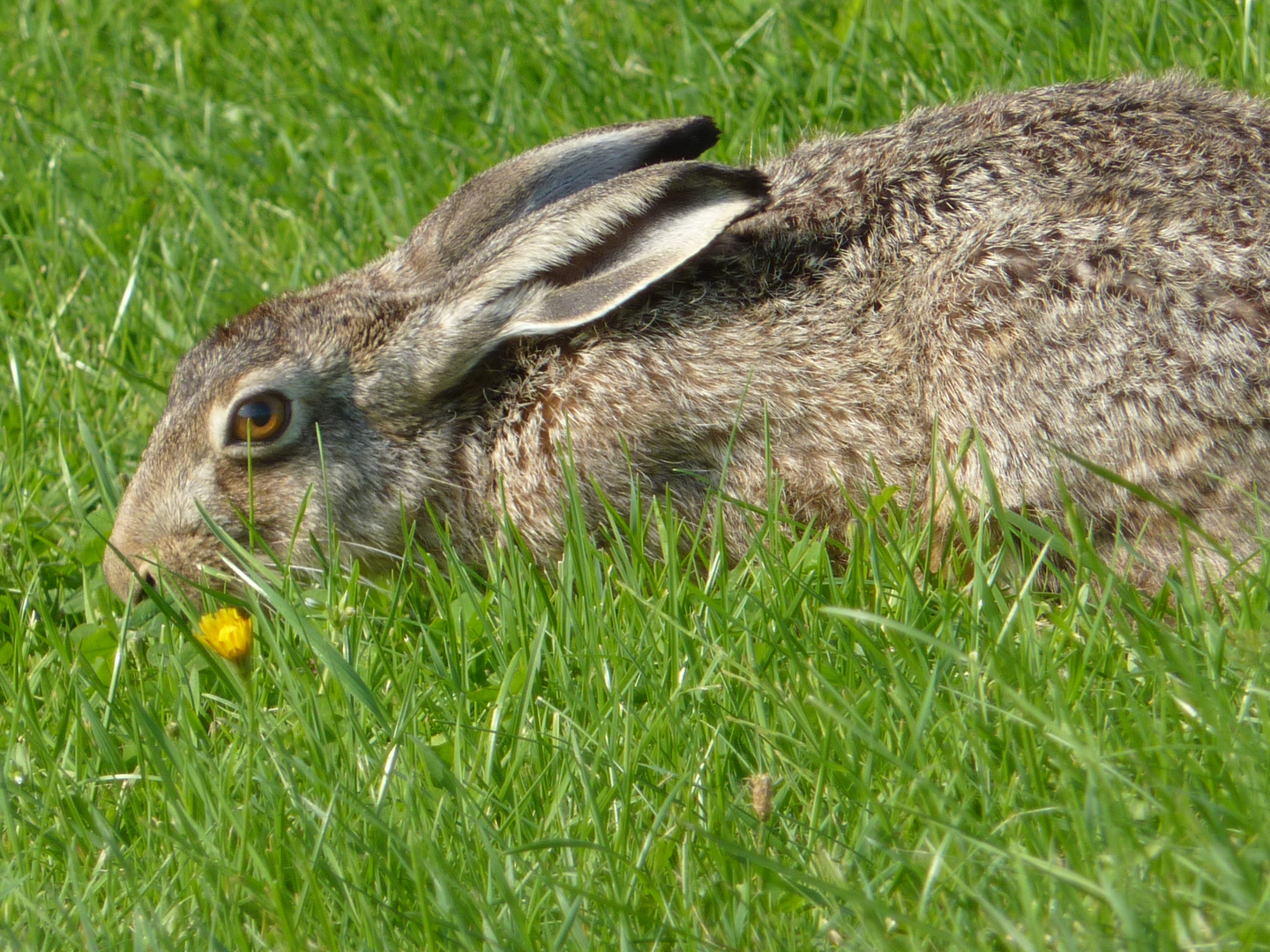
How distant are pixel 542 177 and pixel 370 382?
3.32ft

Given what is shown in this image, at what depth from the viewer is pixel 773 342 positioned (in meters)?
4.93

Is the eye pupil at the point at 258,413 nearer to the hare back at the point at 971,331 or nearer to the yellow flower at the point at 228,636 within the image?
the hare back at the point at 971,331

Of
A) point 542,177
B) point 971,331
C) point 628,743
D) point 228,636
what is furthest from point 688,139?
point 628,743

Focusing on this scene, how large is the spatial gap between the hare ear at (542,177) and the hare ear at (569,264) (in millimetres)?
191

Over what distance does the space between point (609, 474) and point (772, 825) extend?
1.88 m

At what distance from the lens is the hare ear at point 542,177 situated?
5.40 m

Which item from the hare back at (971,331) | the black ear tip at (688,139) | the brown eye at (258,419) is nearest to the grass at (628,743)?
the hare back at (971,331)

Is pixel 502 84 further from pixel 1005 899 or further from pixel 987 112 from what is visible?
pixel 1005 899

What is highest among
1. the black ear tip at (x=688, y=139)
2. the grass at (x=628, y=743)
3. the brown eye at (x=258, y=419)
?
the black ear tip at (x=688, y=139)

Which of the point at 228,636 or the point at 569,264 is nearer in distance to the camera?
the point at 228,636

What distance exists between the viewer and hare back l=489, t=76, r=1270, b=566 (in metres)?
4.27

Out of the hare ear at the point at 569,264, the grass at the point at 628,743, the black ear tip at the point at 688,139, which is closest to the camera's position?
the grass at the point at 628,743

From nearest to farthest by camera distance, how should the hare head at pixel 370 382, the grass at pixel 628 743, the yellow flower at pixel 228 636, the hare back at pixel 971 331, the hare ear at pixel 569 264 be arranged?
the grass at pixel 628 743
the yellow flower at pixel 228 636
the hare back at pixel 971 331
the hare ear at pixel 569 264
the hare head at pixel 370 382

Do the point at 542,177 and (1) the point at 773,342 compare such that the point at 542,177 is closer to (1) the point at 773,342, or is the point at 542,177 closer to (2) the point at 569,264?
(2) the point at 569,264
